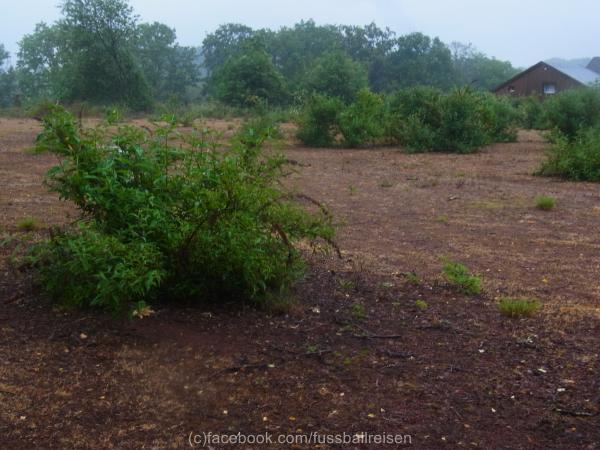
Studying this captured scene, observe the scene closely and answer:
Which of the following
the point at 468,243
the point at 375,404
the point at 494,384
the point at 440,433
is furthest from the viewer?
the point at 468,243

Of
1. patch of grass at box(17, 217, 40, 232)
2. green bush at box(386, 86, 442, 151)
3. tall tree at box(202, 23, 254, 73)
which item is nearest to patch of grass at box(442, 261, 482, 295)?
patch of grass at box(17, 217, 40, 232)

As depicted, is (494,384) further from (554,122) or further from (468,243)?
(554,122)

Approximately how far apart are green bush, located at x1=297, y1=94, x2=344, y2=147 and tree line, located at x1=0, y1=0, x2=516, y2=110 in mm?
7249

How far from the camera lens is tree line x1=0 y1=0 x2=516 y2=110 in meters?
31.7

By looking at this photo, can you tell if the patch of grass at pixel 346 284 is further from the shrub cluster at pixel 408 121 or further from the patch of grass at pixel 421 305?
the shrub cluster at pixel 408 121

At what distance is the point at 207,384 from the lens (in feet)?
10.0

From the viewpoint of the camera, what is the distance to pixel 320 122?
18.0m

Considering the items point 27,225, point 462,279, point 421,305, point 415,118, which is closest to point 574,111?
point 415,118

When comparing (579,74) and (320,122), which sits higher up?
(579,74)

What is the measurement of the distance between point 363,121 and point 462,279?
13.0m

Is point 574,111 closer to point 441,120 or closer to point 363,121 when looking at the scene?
point 441,120

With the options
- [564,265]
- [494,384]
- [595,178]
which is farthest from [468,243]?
[595,178]

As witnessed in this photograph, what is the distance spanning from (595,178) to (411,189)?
3353 mm

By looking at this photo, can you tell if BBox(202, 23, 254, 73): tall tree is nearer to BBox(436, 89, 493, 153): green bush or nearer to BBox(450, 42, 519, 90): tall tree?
BBox(450, 42, 519, 90): tall tree
